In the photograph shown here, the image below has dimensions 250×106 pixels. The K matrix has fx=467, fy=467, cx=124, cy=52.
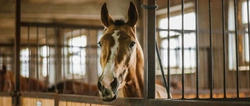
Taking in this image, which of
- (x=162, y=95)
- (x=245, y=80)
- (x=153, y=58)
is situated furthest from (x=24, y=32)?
(x=153, y=58)

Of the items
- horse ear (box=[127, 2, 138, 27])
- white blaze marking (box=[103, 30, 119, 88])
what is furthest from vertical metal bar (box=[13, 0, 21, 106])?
white blaze marking (box=[103, 30, 119, 88])

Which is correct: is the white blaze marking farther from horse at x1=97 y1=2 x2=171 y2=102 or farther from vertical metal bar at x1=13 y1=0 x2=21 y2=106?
vertical metal bar at x1=13 y1=0 x2=21 y2=106

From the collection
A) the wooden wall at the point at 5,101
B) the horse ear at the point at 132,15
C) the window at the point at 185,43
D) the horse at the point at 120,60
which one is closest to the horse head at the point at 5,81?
the window at the point at 185,43

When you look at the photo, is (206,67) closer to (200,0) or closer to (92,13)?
(200,0)

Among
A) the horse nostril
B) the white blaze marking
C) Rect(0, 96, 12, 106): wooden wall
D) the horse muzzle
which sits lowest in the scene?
Rect(0, 96, 12, 106): wooden wall

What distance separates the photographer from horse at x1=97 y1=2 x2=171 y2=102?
2.33 metres

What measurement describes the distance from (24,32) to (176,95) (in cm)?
1000

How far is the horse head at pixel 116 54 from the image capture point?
2.31m

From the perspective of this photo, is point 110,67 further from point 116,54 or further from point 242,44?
point 242,44

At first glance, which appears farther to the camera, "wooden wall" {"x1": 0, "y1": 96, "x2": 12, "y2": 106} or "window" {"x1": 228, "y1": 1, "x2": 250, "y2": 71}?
"window" {"x1": 228, "y1": 1, "x2": 250, "y2": 71}

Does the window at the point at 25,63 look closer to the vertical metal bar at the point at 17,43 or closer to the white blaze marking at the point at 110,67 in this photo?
the vertical metal bar at the point at 17,43

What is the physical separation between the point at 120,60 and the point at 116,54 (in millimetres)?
48

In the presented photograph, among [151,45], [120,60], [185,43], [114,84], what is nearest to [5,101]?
[120,60]

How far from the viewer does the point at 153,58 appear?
236cm
